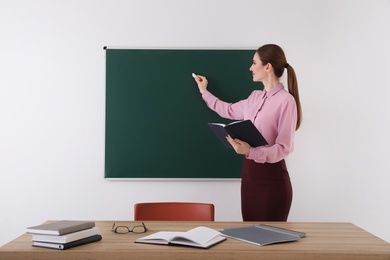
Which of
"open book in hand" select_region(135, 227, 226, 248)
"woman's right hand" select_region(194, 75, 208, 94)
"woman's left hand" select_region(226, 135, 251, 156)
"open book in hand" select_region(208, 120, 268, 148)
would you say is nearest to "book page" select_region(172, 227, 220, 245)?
"open book in hand" select_region(135, 227, 226, 248)

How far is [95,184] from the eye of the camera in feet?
12.1

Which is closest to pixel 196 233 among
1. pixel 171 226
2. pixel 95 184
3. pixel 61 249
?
pixel 171 226

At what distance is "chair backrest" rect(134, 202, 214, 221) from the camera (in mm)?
2662

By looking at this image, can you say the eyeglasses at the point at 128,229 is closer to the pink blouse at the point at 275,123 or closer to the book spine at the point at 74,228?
the book spine at the point at 74,228

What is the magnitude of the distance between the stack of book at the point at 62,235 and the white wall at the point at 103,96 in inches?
73.5

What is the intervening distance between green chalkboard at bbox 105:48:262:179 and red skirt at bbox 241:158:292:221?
86cm

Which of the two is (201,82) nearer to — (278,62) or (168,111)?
(168,111)

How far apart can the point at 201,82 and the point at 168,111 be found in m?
0.38

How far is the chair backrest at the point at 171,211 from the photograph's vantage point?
266 centimetres

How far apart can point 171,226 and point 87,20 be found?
2252 mm

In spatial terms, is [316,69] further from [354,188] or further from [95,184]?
[95,184]

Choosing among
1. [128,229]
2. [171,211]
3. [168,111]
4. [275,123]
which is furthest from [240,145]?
[168,111]

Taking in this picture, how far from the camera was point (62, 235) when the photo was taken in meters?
1.73

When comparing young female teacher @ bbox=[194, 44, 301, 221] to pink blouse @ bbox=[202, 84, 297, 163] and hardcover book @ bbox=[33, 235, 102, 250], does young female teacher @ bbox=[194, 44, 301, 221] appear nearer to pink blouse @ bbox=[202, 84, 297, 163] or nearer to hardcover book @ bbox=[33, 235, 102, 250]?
pink blouse @ bbox=[202, 84, 297, 163]
